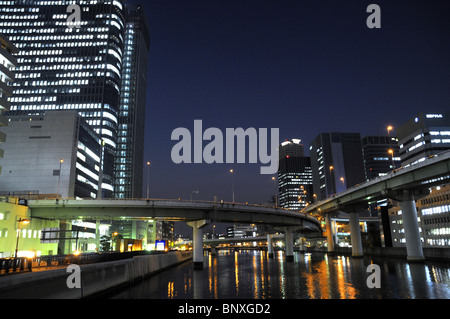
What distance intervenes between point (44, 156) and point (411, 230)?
108 m

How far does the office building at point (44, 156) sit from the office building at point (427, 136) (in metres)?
135

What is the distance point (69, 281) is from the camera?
68.0ft

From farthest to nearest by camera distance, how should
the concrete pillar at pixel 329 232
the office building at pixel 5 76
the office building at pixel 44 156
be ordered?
the office building at pixel 44 156 → the concrete pillar at pixel 329 232 → the office building at pixel 5 76

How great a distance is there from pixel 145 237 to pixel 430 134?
483 feet

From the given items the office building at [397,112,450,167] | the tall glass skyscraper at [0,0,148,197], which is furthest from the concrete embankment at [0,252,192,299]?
the office building at [397,112,450,167]

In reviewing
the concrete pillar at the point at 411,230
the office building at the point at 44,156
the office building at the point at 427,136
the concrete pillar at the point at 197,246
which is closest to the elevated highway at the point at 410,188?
the concrete pillar at the point at 411,230

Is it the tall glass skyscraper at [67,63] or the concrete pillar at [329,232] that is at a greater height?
the tall glass skyscraper at [67,63]

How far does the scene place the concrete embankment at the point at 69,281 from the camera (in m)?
15.8

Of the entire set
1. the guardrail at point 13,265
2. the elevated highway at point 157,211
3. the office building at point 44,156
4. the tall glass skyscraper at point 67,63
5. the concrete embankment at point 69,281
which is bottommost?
the concrete embankment at point 69,281

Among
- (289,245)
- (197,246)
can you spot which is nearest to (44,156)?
(197,246)

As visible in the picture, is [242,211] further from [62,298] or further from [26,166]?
[26,166]

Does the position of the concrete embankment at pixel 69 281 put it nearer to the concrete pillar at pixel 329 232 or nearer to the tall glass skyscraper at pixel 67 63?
the concrete pillar at pixel 329 232

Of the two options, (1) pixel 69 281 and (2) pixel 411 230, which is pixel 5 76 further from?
(2) pixel 411 230
